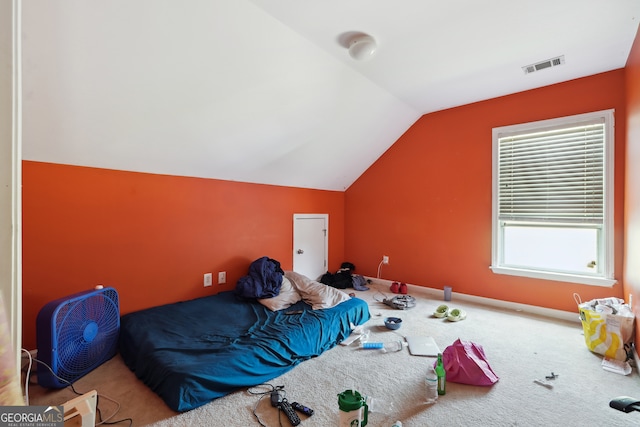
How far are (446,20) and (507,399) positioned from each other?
259 centimetres

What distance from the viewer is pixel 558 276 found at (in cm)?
303

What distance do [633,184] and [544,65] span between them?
130 centimetres

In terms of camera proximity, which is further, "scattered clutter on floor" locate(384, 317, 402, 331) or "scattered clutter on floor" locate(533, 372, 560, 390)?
"scattered clutter on floor" locate(384, 317, 402, 331)

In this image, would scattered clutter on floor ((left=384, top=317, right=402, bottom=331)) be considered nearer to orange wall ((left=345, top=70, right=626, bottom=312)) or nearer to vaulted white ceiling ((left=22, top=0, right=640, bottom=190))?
orange wall ((left=345, top=70, right=626, bottom=312))

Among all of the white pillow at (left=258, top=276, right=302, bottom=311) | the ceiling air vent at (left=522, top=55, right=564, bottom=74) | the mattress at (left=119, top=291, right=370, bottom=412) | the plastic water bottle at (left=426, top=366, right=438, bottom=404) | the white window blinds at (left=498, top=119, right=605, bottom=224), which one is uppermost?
the ceiling air vent at (left=522, top=55, right=564, bottom=74)

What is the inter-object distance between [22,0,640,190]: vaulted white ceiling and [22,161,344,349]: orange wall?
0.59ft

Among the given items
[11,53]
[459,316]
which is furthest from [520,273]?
[11,53]

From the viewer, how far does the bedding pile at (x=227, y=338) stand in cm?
169

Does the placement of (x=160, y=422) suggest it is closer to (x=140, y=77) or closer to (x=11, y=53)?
(x=11, y=53)

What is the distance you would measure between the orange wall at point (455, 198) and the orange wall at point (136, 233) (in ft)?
5.51

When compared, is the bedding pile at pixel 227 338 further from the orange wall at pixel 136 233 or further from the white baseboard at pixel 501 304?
the white baseboard at pixel 501 304

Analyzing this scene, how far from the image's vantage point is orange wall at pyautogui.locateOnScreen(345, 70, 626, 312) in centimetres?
292

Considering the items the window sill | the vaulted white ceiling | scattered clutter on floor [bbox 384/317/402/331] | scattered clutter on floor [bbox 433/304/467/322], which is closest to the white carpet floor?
scattered clutter on floor [bbox 384/317/402/331]

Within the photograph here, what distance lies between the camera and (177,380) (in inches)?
63.6
